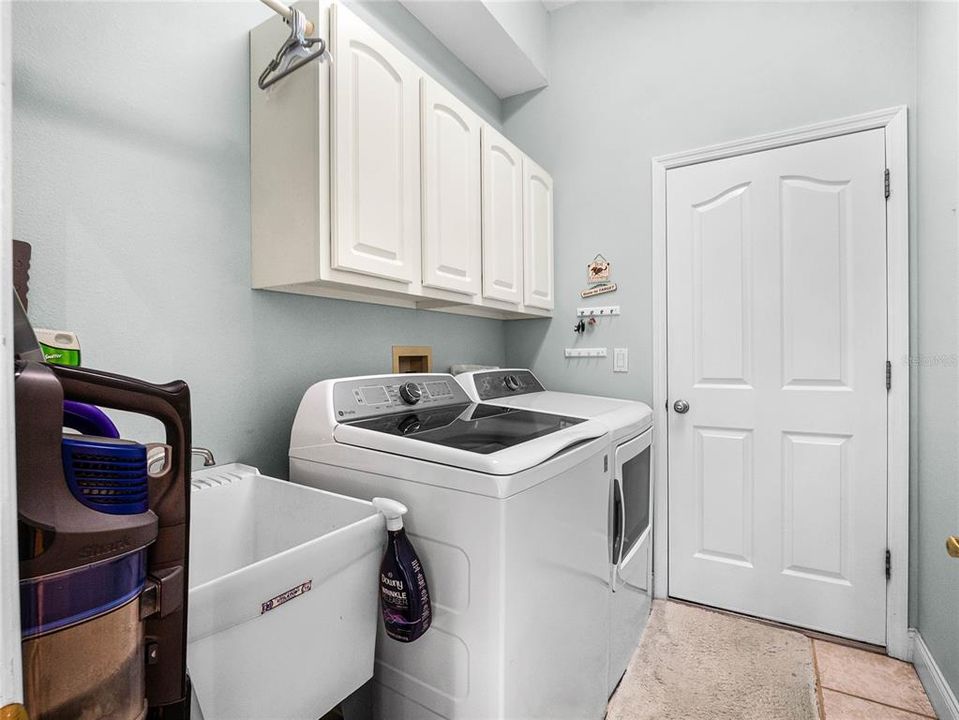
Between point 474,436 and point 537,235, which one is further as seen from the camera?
point 537,235

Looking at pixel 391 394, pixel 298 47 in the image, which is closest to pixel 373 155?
pixel 298 47

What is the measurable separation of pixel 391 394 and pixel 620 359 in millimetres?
1368

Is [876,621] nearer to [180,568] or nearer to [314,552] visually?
[314,552]

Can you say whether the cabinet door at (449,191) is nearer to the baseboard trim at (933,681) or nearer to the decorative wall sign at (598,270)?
the decorative wall sign at (598,270)

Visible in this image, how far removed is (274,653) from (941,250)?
2.26 meters

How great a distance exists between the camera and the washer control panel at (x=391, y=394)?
1.41m

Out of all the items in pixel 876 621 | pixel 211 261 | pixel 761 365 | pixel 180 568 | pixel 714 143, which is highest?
pixel 714 143

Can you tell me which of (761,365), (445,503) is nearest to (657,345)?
(761,365)

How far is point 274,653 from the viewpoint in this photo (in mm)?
832

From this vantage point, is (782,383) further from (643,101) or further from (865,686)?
(643,101)

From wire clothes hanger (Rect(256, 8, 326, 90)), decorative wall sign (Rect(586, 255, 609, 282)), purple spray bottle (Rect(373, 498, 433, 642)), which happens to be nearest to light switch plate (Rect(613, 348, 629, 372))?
decorative wall sign (Rect(586, 255, 609, 282))

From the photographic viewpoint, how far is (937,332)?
1.67 meters

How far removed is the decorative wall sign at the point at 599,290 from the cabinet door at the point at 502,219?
1.50ft

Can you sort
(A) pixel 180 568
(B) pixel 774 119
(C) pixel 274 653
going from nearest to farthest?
(A) pixel 180 568, (C) pixel 274 653, (B) pixel 774 119
